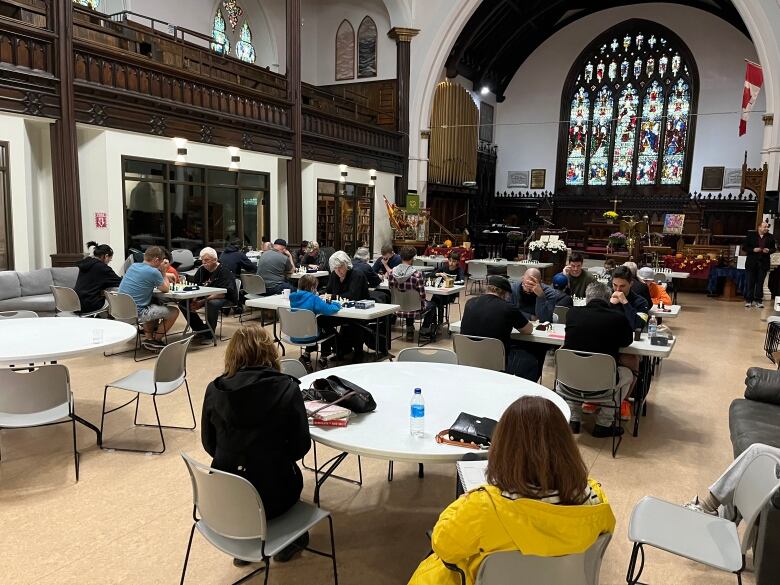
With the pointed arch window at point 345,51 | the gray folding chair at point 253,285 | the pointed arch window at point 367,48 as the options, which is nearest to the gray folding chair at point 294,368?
Result: the gray folding chair at point 253,285

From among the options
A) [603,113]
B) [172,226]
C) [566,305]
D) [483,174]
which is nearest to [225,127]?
[172,226]

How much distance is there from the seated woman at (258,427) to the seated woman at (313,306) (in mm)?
3084

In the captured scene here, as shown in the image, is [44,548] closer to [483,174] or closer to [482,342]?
[482,342]

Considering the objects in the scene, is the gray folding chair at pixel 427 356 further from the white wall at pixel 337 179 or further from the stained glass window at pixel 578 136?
the stained glass window at pixel 578 136

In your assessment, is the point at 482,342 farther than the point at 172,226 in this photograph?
No

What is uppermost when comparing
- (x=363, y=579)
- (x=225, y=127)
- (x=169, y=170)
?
(x=225, y=127)

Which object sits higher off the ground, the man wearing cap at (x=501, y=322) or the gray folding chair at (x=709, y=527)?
the man wearing cap at (x=501, y=322)

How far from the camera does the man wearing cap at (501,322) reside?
179 inches

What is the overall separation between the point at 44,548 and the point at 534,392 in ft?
8.86

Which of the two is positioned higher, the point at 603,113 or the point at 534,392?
the point at 603,113

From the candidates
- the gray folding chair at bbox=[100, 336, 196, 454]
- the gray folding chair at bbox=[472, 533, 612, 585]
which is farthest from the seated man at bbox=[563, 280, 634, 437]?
the gray folding chair at bbox=[100, 336, 196, 454]

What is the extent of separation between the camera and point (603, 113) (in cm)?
2030

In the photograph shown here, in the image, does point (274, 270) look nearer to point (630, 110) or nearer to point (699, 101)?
point (630, 110)

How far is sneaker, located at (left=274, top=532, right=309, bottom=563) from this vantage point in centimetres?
285
